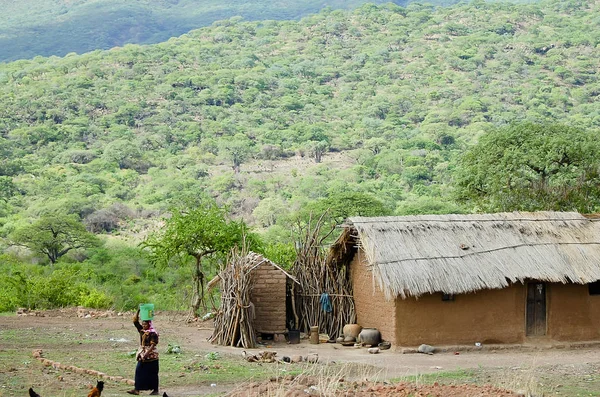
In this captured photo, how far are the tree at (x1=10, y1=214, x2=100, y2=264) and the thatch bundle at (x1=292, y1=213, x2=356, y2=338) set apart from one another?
2422cm

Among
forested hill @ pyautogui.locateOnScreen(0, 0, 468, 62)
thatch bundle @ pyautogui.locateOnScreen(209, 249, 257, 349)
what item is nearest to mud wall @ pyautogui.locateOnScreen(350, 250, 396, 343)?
thatch bundle @ pyautogui.locateOnScreen(209, 249, 257, 349)

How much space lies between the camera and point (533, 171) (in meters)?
26.2

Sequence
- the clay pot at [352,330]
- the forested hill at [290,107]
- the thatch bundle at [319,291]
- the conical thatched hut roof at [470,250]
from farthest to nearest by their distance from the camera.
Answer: the forested hill at [290,107]
the thatch bundle at [319,291]
the clay pot at [352,330]
the conical thatched hut roof at [470,250]

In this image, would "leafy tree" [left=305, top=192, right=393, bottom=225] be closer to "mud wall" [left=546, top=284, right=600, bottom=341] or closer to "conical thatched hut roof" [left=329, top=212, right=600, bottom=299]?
"conical thatched hut roof" [left=329, top=212, right=600, bottom=299]

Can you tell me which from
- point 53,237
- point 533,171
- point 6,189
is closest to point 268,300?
point 533,171

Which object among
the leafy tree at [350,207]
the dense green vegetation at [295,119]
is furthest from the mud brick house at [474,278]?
the leafy tree at [350,207]

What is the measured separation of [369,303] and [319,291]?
1.27 metres

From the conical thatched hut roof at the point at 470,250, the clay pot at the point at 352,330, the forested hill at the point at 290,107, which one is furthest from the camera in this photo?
the forested hill at the point at 290,107

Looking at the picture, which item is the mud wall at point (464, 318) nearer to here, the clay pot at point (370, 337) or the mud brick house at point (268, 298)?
the clay pot at point (370, 337)

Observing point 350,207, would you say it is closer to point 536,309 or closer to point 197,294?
point 197,294

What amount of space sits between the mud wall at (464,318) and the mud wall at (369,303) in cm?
29

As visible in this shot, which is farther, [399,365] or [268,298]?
[268,298]

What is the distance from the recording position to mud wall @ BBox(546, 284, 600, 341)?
16.8 meters

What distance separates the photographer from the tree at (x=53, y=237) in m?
40.4
